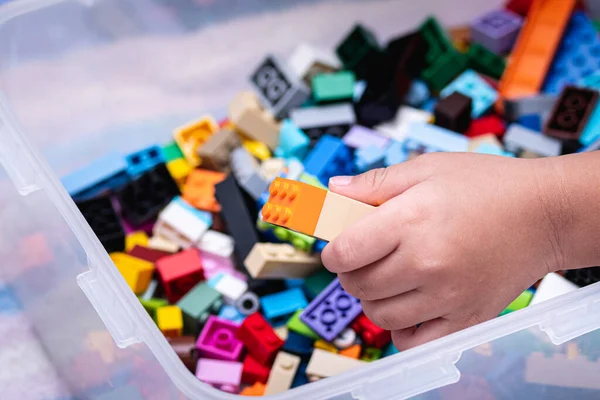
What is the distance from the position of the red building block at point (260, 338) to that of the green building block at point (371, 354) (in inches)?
4.4

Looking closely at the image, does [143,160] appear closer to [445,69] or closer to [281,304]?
[281,304]

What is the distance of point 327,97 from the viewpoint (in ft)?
3.48

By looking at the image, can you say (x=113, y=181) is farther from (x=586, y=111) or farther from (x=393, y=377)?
(x=586, y=111)

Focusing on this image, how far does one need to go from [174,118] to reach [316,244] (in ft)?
1.36

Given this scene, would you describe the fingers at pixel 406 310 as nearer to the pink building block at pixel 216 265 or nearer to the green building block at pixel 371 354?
the green building block at pixel 371 354

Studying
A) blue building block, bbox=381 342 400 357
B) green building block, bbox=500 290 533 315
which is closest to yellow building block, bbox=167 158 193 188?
blue building block, bbox=381 342 400 357

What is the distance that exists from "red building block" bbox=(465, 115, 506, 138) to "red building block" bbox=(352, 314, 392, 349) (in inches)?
15.7

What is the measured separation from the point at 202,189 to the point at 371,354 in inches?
14.2

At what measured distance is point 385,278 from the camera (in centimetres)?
62

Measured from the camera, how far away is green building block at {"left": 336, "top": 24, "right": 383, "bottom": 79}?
3.66 feet

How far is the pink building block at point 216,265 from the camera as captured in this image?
3.10 ft

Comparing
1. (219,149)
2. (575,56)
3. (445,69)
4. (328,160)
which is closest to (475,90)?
(445,69)

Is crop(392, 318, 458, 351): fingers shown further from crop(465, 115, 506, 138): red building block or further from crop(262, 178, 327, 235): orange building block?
crop(465, 115, 506, 138): red building block

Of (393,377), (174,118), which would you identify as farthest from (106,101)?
(393,377)
